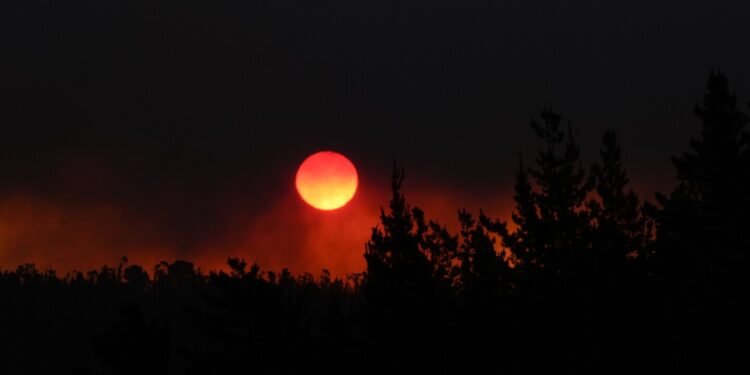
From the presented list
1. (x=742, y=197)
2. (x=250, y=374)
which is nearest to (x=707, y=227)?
(x=742, y=197)

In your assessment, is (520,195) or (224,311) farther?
(520,195)

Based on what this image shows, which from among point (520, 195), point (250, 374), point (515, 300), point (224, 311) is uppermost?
point (520, 195)

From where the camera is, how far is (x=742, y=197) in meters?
28.6

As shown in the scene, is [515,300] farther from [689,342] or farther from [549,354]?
[689,342]

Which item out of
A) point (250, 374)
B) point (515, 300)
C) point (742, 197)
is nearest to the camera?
point (250, 374)

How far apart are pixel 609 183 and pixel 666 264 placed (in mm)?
16252

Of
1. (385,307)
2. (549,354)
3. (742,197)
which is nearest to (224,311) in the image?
(385,307)

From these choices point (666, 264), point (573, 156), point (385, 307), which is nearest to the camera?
point (666, 264)

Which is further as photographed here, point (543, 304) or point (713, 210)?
point (543, 304)

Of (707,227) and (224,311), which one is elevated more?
(707,227)

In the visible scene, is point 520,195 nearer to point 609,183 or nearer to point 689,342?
point 609,183

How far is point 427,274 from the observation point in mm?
34031

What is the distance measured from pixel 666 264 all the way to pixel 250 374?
1577cm

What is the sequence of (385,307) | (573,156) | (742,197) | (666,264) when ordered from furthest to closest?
1. (573,156)
2. (385,307)
3. (666,264)
4. (742,197)
